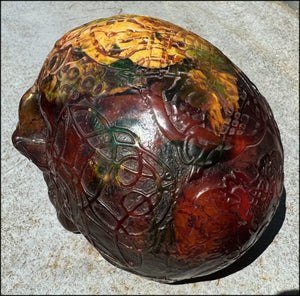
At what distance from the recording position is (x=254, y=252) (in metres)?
2.28

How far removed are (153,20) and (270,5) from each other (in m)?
2.26

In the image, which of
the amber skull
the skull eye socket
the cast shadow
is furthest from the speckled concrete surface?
the skull eye socket

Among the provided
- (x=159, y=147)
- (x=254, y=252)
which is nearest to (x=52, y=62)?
(x=159, y=147)

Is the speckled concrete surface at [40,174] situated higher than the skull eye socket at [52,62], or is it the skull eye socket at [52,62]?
the skull eye socket at [52,62]

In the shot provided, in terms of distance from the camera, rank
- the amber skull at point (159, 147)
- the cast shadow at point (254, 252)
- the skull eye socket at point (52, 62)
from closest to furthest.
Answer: the amber skull at point (159, 147) → the skull eye socket at point (52, 62) → the cast shadow at point (254, 252)

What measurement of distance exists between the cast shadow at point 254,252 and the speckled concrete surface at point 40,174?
0.02 m

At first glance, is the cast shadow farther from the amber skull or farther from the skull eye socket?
the skull eye socket

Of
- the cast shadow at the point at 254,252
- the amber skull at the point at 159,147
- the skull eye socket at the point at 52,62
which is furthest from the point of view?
the cast shadow at the point at 254,252

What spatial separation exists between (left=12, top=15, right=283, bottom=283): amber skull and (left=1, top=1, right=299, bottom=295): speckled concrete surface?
0.54 m

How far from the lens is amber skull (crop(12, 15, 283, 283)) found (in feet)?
4.91

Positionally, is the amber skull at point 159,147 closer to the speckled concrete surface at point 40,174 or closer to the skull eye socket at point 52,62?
the skull eye socket at point 52,62

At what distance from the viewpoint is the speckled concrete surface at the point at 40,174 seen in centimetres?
221

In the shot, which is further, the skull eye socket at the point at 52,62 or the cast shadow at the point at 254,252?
the cast shadow at the point at 254,252

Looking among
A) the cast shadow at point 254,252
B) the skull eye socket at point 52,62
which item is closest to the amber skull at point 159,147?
the skull eye socket at point 52,62
